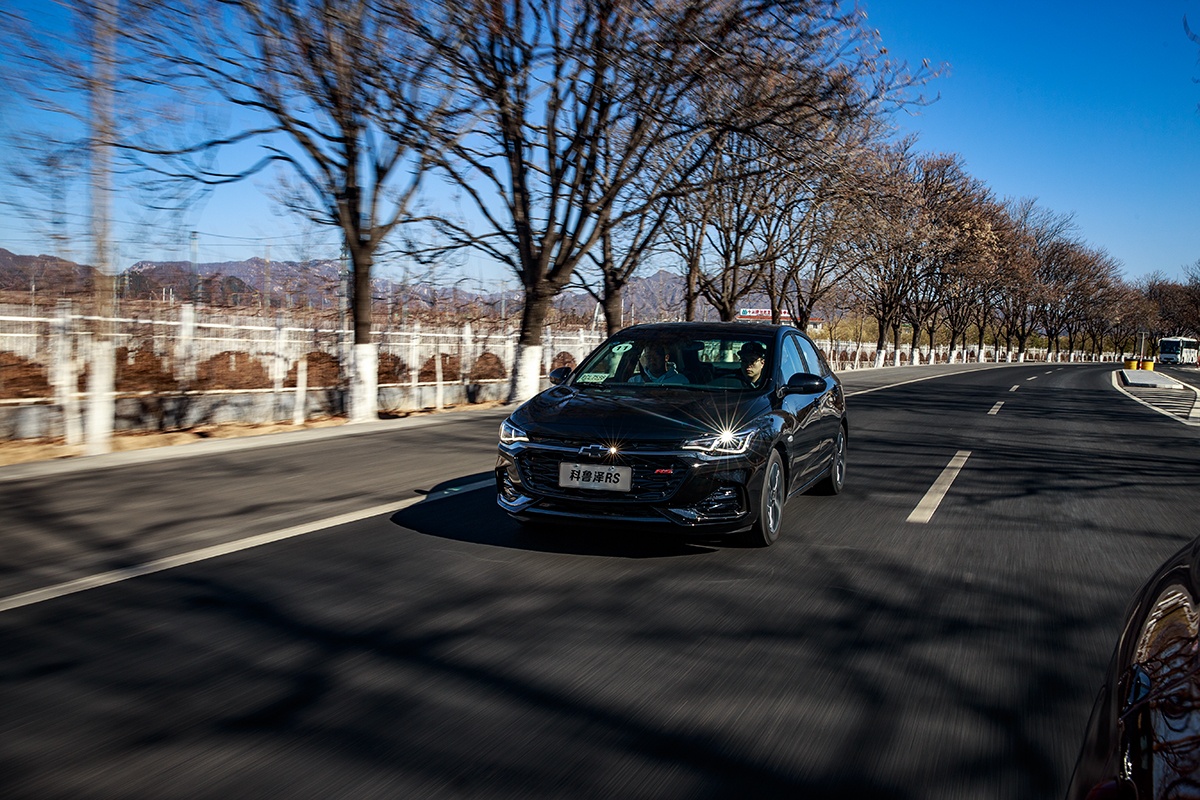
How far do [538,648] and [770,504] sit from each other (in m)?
2.43

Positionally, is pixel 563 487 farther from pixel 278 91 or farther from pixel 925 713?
pixel 278 91

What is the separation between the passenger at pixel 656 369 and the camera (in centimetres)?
666

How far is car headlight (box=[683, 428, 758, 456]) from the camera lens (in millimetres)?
5403

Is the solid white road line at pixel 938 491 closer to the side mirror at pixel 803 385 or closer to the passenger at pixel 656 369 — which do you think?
the side mirror at pixel 803 385

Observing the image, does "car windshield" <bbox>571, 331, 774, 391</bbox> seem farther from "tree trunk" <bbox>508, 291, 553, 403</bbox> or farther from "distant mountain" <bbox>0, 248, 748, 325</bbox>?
"tree trunk" <bbox>508, 291, 553, 403</bbox>

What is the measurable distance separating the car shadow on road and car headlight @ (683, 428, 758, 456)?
53 centimetres

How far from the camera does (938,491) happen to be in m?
8.37

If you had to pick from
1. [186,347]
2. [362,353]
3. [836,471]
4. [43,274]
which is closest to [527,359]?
[362,353]

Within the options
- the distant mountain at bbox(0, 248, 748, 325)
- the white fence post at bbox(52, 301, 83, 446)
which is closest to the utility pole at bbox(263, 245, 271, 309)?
the distant mountain at bbox(0, 248, 748, 325)

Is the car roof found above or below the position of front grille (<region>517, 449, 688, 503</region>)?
above

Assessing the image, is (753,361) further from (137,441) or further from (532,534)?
(137,441)

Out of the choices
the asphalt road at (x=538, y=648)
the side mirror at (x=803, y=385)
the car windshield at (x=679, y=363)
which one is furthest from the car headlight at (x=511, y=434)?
the side mirror at (x=803, y=385)

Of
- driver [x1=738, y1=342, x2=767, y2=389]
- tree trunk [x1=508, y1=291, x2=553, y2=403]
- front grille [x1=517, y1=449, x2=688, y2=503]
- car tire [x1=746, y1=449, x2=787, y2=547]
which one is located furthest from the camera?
tree trunk [x1=508, y1=291, x2=553, y2=403]

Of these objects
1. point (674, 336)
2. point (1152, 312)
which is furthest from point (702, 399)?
point (1152, 312)
